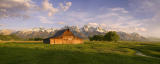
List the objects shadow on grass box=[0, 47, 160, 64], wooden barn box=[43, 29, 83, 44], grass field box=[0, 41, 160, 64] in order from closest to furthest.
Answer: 1. shadow on grass box=[0, 47, 160, 64]
2. grass field box=[0, 41, 160, 64]
3. wooden barn box=[43, 29, 83, 44]

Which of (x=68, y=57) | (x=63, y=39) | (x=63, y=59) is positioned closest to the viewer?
(x=63, y=59)

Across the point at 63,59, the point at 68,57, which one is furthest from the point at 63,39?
the point at 63,59

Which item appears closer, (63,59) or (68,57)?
(63,59)

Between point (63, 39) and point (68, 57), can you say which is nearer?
point (68, 57)

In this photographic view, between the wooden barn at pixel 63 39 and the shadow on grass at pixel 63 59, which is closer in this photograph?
the shadow on grass at pixel 63 59

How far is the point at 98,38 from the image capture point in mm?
115000

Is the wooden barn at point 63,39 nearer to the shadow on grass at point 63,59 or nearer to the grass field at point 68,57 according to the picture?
the grass field at point 68,57

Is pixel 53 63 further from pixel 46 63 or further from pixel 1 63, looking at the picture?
pixel 1 63

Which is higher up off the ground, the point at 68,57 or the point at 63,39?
the point at 63,39

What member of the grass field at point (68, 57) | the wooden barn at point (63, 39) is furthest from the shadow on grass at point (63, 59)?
the wooden barn at point (63, 39)

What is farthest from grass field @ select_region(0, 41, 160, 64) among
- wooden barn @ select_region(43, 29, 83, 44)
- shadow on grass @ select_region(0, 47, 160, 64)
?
wooden barn @ select_region(43, 29, 83, 44)

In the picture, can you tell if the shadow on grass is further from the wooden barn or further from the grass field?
the wooden barn

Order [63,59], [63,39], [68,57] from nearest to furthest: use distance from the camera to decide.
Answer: [63,59], [68,57], [63,39]

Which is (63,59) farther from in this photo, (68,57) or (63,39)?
(63,39)
